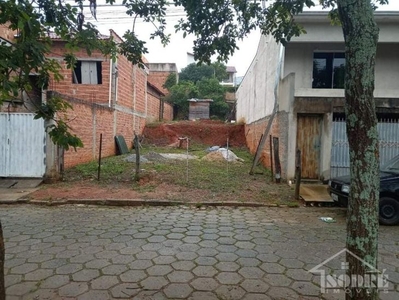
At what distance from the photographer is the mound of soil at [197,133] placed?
64.6 ft

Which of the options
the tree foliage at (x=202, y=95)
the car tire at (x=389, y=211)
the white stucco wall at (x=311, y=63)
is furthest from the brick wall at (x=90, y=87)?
the tree foliage at (x=202, y=95)

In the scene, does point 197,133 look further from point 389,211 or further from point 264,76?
point 389,211

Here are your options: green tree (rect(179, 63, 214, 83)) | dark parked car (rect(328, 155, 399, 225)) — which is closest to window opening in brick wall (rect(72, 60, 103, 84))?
dark parked car (rect(328, 155, 399, 225))

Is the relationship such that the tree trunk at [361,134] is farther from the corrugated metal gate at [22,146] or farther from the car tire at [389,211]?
the corrugated metal gate at [22,146]

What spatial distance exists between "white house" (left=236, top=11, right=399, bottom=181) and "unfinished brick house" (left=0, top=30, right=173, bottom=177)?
5.68 meters

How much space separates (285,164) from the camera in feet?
29.0

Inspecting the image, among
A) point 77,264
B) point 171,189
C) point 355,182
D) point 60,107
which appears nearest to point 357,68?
point 355,182

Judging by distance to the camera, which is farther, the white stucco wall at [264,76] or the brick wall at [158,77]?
the brick wall at [158,77]

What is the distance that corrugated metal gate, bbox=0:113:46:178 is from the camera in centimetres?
816

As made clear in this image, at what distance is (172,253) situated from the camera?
3.81m

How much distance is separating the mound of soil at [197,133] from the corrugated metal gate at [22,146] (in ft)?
37.0

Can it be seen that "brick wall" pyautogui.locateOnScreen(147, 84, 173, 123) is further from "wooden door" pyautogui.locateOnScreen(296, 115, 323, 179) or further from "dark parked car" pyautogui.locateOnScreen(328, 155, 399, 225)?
"dark parked car" pyautogui.locateOnScreen(328, 155, 399, 225)

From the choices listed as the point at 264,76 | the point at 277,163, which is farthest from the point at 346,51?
the point at 264,76

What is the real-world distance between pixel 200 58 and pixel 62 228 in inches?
143
